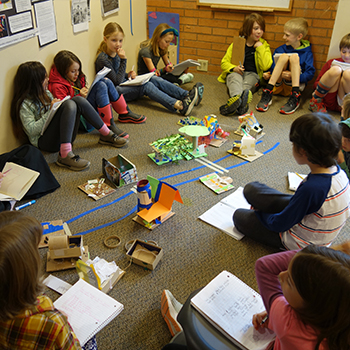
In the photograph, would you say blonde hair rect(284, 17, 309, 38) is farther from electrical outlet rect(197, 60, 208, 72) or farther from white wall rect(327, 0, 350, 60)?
electrical outlet rect(197, 60, 208, 72)

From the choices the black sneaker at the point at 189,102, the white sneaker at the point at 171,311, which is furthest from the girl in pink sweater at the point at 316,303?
the black sneaker at the point at 189,102

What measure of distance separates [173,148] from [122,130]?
0.68 meters

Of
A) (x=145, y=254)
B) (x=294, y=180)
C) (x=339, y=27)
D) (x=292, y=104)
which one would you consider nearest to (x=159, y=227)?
(x=145, y=254)

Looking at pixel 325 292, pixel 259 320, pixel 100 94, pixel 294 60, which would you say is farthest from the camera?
pixel 294 60

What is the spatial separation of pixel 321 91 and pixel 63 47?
2407 millimetres

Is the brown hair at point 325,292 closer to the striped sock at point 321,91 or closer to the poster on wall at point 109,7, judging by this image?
the striped sock at point 321,91

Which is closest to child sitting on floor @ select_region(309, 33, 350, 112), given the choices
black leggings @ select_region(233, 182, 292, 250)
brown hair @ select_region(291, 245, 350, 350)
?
black leggings @ select_region(233, 182, 292, 250)

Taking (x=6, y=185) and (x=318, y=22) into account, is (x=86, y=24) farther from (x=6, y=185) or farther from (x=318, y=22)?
(x=318, y=22)

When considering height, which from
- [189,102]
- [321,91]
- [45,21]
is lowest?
[189,102]

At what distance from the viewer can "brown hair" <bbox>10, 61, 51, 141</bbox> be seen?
7.55ft

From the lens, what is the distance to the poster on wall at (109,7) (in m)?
3.23

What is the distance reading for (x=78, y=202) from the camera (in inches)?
81.0

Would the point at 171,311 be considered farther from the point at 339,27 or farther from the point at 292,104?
the point at 339,27

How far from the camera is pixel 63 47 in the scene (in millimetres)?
2781
